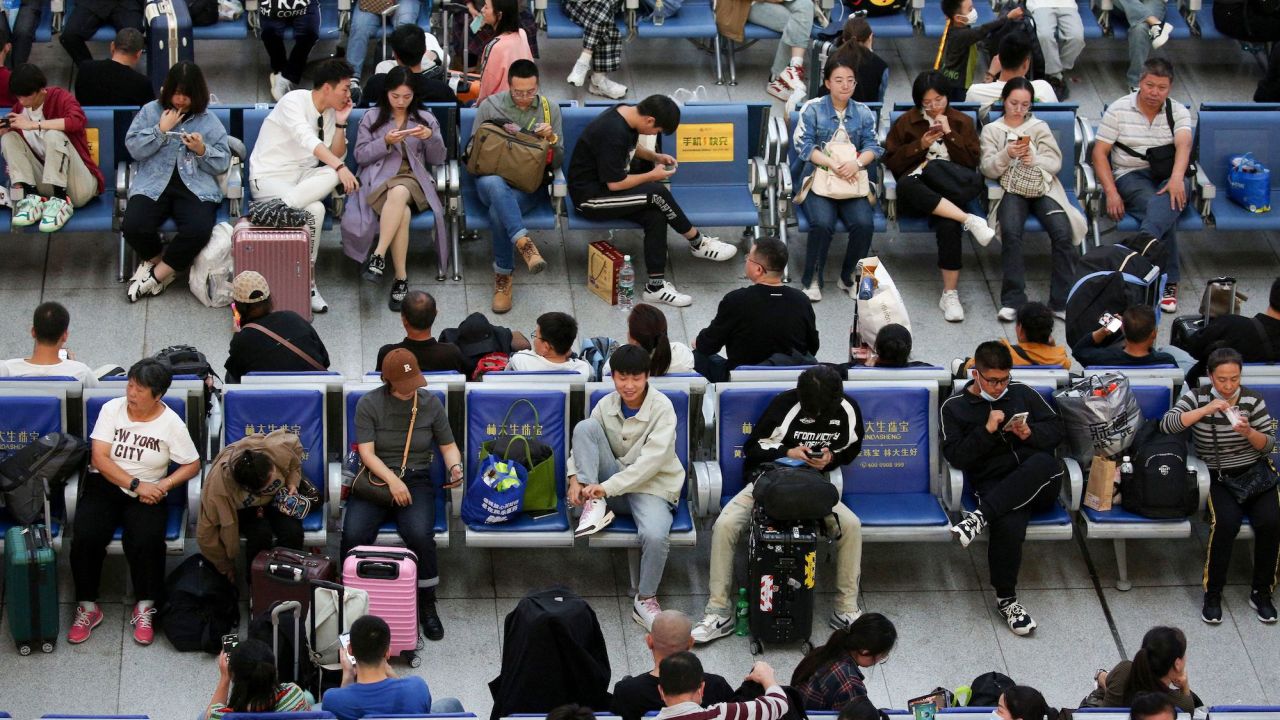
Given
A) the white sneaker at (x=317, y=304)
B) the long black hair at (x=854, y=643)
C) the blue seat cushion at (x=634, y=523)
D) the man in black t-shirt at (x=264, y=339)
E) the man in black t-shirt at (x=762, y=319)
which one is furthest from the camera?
the white sneaker at (x=317, y=304)

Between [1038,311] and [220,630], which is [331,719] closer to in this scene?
[220,630]

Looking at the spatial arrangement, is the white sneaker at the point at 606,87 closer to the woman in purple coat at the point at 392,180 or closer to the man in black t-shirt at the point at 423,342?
the woman in purple coat at the point at 392,180

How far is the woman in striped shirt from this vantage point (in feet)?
29.5

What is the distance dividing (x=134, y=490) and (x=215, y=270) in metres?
2.58

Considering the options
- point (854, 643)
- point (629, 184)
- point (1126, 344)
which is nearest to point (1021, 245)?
point (1126, 344)

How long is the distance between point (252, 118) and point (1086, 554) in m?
5.32

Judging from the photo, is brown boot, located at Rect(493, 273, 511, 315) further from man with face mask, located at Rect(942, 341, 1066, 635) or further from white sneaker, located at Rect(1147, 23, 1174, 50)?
white sneaker, located at Rect(1147, 23, 1174, 50)

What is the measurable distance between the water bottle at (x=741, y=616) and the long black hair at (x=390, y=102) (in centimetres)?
374

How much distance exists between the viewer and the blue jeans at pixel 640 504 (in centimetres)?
871

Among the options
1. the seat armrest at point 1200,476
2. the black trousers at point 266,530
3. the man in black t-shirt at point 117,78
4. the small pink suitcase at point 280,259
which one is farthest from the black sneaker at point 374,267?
the seat armrest at point 1200,476

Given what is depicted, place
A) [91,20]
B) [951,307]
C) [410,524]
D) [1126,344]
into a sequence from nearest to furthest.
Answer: [410,524] < [1126,344] < [951,307] < [91,20]

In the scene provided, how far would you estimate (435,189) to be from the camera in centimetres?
1107

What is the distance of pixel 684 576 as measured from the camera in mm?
9164

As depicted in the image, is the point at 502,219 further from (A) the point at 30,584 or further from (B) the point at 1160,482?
(B) the point at 1160,482
